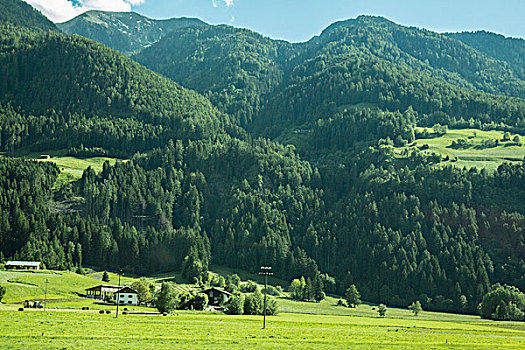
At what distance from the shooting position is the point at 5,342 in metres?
48.9

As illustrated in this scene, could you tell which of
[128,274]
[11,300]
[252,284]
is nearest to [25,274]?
[11,300]

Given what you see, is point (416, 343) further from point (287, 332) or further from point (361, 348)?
point (287, 332)

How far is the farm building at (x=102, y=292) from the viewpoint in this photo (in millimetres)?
135250

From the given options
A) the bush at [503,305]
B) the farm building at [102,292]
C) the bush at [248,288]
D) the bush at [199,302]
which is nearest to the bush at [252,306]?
the bush at [199,302]

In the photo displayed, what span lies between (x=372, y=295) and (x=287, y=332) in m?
130

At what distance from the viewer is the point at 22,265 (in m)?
167

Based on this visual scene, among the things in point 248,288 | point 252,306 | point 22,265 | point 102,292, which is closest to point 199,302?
point 252,306

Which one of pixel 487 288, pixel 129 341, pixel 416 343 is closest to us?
pixel 129 341

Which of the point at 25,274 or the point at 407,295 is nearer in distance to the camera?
the point at 25,274

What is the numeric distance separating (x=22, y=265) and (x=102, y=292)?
43.0 m

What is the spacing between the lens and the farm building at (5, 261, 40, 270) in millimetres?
165212

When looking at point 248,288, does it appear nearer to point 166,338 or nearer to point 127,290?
point 127,290

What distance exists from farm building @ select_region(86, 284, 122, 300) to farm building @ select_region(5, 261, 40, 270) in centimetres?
3177

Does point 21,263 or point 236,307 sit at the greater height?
point 21,263
